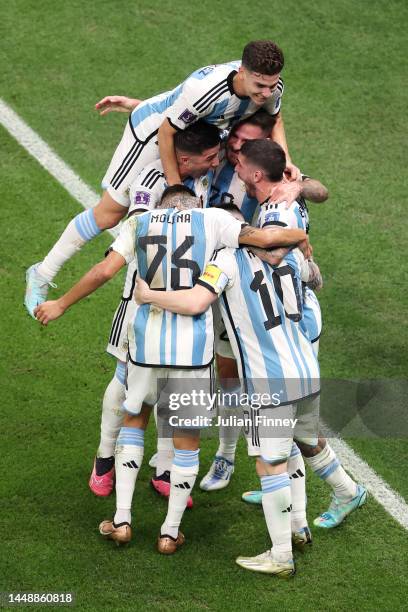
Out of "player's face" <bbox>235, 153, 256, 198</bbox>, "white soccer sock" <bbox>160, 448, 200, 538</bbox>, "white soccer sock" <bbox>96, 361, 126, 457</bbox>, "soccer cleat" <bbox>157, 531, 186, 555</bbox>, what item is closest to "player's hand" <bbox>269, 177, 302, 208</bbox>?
"player's face" <bbox>235, 153, 256, 198</bbox>

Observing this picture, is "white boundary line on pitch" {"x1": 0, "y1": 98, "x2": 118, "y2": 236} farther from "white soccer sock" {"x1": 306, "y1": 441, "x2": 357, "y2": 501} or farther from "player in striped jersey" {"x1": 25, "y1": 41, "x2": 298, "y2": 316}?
"white soccer sock" {"x1": 306, "y1": 441, "x2": 357, "y2": 501}

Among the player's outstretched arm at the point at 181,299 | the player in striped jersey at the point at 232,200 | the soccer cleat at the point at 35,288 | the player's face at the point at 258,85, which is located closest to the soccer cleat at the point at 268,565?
the player in striped jersey at the point at 232,200

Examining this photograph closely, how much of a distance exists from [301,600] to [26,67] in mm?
6457

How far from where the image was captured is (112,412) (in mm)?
6492

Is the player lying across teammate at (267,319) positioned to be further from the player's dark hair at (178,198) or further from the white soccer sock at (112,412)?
the white soccer sock at (112,412)

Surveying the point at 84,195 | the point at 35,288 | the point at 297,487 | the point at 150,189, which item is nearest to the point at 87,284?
the point at 150,189

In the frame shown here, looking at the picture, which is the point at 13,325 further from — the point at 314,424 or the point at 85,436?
the point at 314,424

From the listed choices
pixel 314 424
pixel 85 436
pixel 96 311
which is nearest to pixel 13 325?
pixel 96 311

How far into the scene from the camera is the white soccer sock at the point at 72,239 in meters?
6.59

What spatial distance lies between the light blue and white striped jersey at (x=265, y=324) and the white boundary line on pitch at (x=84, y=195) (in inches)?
43.7

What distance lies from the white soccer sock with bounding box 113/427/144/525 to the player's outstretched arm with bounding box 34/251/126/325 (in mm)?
775

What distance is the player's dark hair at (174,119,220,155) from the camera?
618 centimetres

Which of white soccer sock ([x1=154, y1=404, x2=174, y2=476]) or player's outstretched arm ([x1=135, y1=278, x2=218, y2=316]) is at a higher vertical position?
player's outstretched arm ([x1=135, y1=278, x2=218, y2=316])

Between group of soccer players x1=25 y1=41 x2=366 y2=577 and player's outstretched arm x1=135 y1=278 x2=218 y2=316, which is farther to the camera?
group of soccer players x1=25 y1=41 x2=366 y2=577
